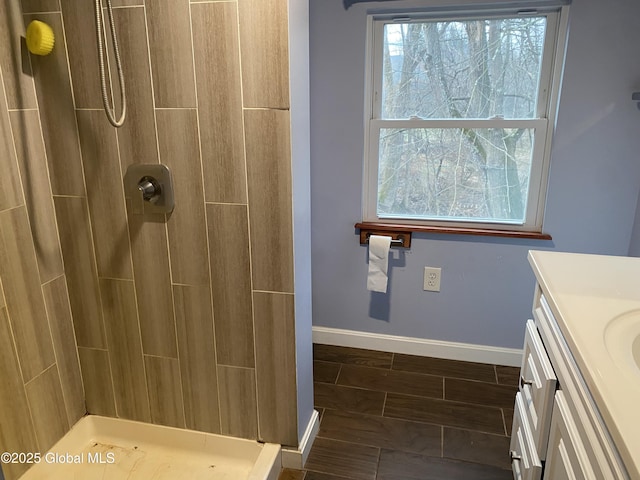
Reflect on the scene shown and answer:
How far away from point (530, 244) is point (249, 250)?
1.38m

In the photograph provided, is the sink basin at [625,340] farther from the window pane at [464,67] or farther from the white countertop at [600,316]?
the window pane at [464,67]

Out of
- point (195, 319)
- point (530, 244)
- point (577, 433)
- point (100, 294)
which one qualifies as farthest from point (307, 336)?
point (530, 244)

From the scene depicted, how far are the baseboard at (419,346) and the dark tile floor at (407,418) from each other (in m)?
0.04

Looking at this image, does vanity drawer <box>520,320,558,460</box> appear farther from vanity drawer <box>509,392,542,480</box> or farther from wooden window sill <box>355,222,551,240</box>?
wooden window sill <box>355,222,551,240</box>

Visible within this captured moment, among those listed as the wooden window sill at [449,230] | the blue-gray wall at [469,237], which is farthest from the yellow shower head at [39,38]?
the wooden window sill at [449,230]

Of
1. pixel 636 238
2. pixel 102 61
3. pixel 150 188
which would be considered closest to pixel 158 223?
pixel 150 188

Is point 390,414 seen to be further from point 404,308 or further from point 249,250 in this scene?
point 249,250

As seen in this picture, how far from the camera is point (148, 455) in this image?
178cm

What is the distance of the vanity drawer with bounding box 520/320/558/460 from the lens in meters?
1.20

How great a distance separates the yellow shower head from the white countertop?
5.17 feet

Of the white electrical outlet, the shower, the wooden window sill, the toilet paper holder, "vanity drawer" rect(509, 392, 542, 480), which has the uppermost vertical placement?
the shower

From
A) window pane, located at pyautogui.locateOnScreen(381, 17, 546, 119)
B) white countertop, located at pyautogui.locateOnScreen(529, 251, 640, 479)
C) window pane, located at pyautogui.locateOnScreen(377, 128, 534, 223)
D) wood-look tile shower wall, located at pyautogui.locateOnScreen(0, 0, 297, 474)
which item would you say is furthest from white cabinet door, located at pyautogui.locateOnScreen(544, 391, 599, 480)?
window pane, located at pyautogui.locateOnScreen(381, 17, 546, 119)

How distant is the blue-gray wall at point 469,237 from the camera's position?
6.36 ft

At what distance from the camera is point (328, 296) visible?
8.30ft
